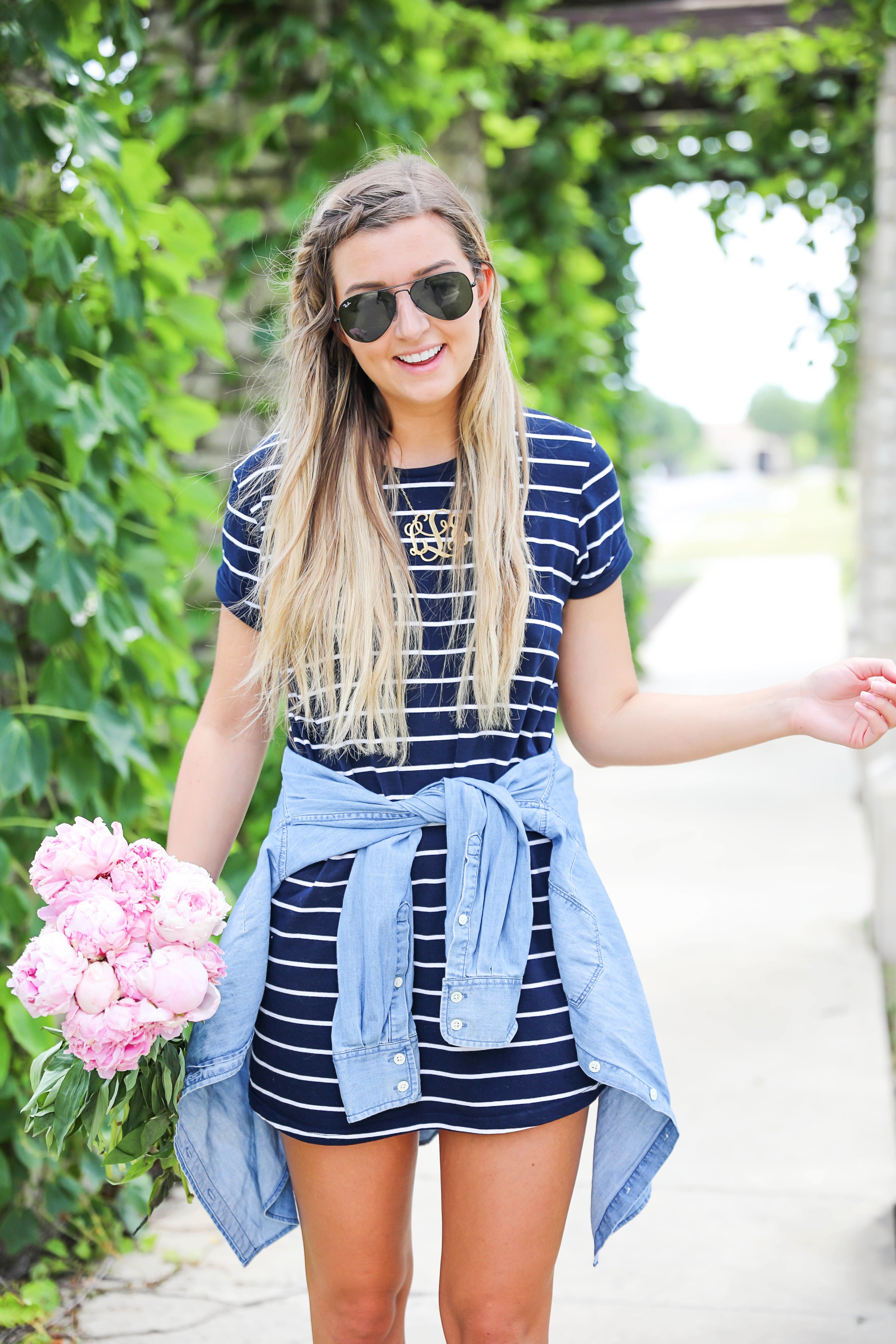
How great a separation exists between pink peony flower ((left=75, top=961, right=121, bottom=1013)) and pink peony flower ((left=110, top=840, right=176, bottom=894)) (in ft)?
0.29

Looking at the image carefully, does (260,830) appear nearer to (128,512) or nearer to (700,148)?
(128,512)

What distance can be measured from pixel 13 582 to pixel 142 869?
0.94m

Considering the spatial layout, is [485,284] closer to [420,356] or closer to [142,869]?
[420,356]

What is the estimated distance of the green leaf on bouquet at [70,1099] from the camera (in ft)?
4.44

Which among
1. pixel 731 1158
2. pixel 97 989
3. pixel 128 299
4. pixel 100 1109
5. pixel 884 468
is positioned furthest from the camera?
pixel 884 468

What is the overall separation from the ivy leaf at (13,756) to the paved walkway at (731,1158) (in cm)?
101

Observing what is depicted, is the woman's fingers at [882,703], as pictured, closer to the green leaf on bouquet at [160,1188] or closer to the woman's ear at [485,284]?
the woman's ear at [485,284]

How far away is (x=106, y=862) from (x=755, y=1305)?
5.48ft

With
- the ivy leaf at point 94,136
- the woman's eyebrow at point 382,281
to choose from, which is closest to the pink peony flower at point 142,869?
the woman's eyebrow at point 382,281

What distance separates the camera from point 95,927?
4.16 ft

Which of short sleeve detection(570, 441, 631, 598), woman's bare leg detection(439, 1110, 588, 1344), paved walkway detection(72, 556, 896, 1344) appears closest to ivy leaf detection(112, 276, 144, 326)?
short sleeve detection(570, 441, 631, 598)

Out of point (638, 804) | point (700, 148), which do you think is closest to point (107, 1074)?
point (638, 804)

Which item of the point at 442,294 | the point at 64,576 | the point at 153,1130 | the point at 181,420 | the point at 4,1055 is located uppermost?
the point at 442,294

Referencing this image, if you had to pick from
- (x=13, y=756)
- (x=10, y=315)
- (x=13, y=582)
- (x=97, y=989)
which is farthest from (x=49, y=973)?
(x=10, y=315)
